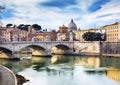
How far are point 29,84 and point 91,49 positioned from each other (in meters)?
11.4

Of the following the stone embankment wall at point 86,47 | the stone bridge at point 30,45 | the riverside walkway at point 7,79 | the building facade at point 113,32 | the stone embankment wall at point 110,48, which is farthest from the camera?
the building facade at point 113,32

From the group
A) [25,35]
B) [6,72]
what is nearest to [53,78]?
[6,72]

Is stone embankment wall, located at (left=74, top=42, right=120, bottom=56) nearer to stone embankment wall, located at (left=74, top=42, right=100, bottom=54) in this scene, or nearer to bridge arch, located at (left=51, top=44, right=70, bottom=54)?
stone embankment wall, located at (left=74, top=42, right=100, bottom=54)

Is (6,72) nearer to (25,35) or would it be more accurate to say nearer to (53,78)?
(53,78)

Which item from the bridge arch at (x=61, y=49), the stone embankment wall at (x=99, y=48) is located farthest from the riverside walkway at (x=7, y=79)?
the bridge arch at (x=61, y=49)

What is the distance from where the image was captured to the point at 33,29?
28125 millimetres

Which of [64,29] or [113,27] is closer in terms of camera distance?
[113,27]

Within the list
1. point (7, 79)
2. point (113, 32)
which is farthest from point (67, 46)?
Answer: point (7, 79)

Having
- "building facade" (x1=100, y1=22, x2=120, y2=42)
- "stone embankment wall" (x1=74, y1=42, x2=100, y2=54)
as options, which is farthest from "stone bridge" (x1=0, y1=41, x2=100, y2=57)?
"building facade" (x1=100, y1=22, x2=120, y2=42)

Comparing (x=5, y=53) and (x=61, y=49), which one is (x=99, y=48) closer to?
(x=61, y=49)

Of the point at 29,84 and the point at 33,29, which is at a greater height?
the point at 33,29

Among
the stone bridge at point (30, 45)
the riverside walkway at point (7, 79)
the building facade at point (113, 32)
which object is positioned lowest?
the riverside walkway at point (7, 79)

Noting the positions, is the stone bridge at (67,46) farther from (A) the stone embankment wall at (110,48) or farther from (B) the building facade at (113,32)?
(B) the building facade at (113,32)

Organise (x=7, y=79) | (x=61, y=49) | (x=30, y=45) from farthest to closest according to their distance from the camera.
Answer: (x=61, y=49) < (x=30, y=45) < (x=7, y=79)
